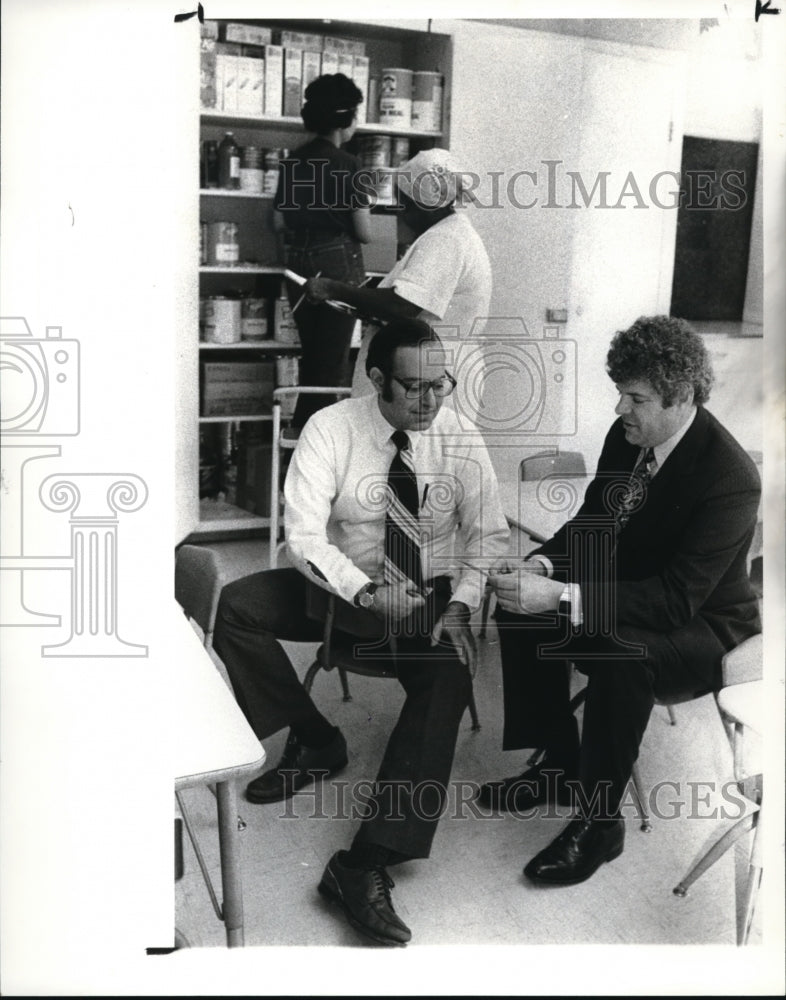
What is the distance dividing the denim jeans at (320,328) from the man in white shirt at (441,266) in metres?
0.08

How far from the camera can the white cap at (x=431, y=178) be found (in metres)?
1.58

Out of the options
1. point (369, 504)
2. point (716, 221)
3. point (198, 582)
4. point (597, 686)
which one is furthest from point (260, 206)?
point (597, 686)

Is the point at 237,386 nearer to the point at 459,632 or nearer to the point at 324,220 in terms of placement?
the point at 324,220

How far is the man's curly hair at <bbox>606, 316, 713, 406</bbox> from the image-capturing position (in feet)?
5.26

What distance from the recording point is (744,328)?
5.27ft

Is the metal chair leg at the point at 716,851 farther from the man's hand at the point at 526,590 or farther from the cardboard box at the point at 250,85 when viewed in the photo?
the cardboard box at the point at 250,85

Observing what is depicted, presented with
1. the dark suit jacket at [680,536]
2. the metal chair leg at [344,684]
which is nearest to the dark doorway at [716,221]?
the dark suit jacket at [680,536]

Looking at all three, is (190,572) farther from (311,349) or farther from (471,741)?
(471,741)

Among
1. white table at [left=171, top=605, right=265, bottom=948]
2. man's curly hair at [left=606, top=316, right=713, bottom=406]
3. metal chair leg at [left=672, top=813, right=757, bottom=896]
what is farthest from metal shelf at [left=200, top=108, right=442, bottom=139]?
metal chair leg at [left=672, top=813, right=757, bottom=896]

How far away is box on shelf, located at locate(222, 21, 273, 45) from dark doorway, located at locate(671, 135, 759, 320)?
694 mm

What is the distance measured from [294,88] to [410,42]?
0.20 meters

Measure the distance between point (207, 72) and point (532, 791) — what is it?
4.30 feet

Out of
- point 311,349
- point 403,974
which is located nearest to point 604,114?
point 311,349

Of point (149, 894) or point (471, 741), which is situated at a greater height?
point (471, 741)
